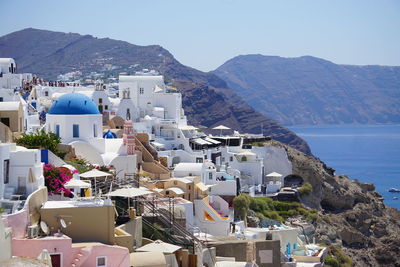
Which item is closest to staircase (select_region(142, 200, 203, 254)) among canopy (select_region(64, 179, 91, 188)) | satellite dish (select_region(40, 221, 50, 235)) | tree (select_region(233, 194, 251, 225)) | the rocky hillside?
canopy (select_region(64, 179, 91, 188))

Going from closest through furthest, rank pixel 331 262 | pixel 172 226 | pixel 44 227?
pixel 44 227 < pixel 172 226 < pixel 331 262

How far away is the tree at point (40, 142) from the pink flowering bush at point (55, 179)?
412 centimetres

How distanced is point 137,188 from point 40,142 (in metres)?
5.46

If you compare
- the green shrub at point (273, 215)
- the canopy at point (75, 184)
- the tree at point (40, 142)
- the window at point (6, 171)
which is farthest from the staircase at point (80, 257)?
the green shrub at point (273, 215)

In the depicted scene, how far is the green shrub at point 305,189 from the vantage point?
63022 millimetres

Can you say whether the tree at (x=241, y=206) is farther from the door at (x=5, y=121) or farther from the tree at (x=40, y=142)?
the door at (x=5, y=121)

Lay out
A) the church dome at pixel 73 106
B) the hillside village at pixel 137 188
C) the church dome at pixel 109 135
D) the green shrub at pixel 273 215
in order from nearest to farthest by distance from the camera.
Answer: the hillside village at pixel 137 188 < the church dome at pixel 73 106 < the church dome at pixel 109 135 < the green shrub at pixel 273 215

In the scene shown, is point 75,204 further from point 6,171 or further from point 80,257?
point 6,171

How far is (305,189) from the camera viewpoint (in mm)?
63500

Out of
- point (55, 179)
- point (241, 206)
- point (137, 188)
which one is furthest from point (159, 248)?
point (241, 206)

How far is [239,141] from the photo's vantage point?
214ft

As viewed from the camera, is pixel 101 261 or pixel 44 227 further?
pixel 44 227

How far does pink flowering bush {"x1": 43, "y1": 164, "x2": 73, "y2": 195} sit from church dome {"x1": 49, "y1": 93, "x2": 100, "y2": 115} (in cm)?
1414

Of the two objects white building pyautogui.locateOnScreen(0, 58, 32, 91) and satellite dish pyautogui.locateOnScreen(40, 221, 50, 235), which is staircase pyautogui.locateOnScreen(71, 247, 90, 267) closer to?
satellite dish pyautogui.locateOnScreen(40, 221, 50, 235)
